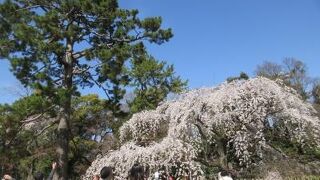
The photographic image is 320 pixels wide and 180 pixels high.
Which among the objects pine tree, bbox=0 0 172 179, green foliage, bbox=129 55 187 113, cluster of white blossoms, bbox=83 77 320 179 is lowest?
cluster of white blossoms, bbox=83 77 320 179

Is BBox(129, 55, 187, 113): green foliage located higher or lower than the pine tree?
higher

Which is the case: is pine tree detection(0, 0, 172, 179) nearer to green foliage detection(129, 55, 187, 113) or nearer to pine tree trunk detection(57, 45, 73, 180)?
pine tree trunk detection(57, 45, 73, 180)

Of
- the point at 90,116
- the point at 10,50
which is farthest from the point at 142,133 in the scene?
the point at 90,116

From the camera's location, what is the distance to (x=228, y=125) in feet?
44.4

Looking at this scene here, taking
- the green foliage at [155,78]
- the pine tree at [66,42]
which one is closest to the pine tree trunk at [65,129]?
the pine tree at [66,42]

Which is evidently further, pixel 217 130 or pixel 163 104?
pixel 163 104

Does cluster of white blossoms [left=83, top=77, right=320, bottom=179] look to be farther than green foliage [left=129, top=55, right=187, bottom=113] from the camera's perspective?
No

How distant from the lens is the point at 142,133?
615 inches

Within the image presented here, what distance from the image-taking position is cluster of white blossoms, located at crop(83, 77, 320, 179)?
43.7ft

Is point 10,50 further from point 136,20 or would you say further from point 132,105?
point 132,105

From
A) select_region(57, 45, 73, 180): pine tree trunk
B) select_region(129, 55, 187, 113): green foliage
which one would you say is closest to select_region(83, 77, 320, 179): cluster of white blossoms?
select_region(57, 45, 73, 180): pine tree trunk

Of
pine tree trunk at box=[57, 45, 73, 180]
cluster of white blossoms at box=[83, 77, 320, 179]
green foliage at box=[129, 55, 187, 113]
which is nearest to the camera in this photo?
cluster of white blossoms at box=[83, 77, 320, 179]

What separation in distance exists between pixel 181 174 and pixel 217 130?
1839 millimetres

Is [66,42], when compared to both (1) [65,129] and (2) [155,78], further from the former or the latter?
(2) [155,78]
